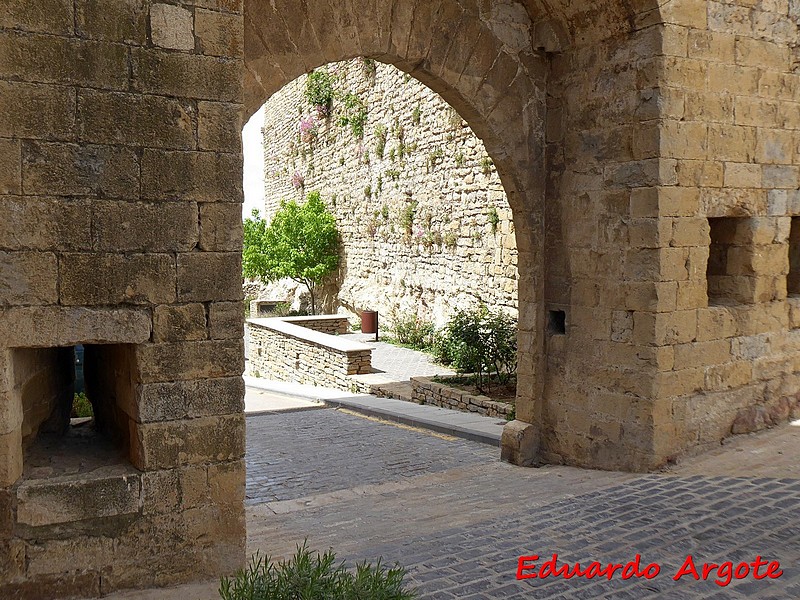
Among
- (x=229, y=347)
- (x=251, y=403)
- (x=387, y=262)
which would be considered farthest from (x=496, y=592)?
(x=387, y=262)

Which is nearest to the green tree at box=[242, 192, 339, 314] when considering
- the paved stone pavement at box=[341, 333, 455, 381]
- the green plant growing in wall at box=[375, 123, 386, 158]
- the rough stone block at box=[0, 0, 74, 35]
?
the green plant growing in wall at box=[375, 123, 386, 158]

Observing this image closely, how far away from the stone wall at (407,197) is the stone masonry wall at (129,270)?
8.51m

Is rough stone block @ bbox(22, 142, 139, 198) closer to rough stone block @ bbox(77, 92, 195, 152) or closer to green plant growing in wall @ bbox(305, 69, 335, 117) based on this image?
rough stone block @ bbox(77, 92, 195, 152)

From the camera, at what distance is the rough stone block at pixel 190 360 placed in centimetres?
344

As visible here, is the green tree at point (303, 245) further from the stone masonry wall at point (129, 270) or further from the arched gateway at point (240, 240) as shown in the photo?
the stone masonry wall at point (129, 270)

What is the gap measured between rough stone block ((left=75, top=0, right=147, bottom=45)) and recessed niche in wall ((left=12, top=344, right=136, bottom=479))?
4.60 feet

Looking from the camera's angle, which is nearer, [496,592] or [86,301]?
[86,301]

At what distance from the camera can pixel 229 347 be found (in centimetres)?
359

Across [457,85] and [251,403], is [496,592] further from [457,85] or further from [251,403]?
[251,403]

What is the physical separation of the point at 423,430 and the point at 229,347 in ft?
17.8

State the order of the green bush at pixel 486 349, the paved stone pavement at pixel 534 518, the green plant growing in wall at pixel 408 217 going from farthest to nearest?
the green plant growing in wall at pixel 408 217
the green bush at pixel 486 349
the paved stone pavement at pixel 534 518

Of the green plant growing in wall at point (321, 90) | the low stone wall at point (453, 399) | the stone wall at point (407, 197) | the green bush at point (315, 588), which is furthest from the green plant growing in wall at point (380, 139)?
the green bush at point (315, 588)

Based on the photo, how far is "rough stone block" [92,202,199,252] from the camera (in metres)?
3.31

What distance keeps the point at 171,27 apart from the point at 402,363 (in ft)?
34.4
